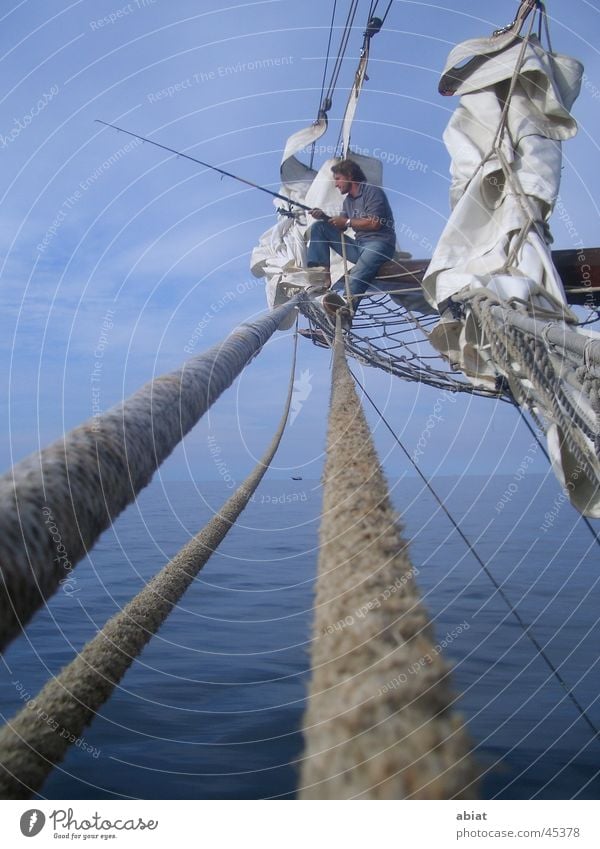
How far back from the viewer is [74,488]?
752 millimetres

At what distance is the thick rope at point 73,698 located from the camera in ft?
5.33

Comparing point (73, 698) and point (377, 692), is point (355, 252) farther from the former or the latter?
point (377, 692)

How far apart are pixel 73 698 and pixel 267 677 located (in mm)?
3048

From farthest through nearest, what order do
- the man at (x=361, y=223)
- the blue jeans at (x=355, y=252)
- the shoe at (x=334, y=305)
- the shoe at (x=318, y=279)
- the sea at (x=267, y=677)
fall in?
the shoe at (x=318, y=279) → the shoe at (x=334, y=305) → the blue jeans at (x=355, y=252) → the man at (x=361, y=223) → the sea at (x=267, y=677)

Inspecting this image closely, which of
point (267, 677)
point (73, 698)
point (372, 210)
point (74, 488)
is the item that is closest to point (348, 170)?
point (372, 210)

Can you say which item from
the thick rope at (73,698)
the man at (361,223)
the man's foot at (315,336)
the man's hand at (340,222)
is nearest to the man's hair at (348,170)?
the man at (361,223)

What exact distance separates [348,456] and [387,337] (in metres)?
4.97

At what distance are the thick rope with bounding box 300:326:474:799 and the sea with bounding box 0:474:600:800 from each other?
0.19 ft

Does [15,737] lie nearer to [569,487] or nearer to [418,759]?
[418,759]

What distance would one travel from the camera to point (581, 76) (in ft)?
14.1

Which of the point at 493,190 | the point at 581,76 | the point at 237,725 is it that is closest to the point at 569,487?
the point at 493,190

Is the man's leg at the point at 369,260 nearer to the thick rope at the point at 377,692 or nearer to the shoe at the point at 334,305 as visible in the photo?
the shoe at the point at 334,305

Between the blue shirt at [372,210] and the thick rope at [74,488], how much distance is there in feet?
15.0

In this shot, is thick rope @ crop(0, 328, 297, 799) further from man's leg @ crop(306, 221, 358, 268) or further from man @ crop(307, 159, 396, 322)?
man's leg @ crop(306, 221, 358, 268)
